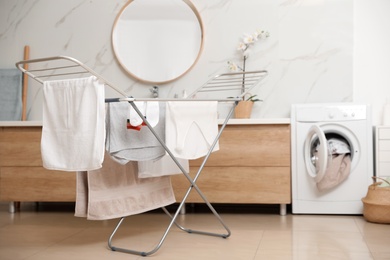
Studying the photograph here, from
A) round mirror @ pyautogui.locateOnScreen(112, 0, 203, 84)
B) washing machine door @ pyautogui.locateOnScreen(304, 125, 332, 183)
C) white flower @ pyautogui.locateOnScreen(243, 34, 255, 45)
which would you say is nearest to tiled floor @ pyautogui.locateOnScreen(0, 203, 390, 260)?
washing machine door @ pyautogui.locateOnScreen(304, 125, 332, 183)

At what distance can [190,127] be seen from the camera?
2.55 meters

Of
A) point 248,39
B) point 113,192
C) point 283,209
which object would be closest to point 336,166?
point 283,209

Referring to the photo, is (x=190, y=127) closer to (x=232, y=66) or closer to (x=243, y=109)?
(x=243, y=109)

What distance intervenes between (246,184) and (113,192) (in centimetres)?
122

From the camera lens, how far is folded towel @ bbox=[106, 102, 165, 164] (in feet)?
7.84

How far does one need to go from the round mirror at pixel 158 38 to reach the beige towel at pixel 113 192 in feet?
4.81

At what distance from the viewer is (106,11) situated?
4.26 m

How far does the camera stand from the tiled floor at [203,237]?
2441 millimetres

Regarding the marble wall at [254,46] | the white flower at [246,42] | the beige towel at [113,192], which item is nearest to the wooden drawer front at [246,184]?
the marble wall at [254,46]

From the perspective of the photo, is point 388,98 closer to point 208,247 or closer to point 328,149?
point 328,149

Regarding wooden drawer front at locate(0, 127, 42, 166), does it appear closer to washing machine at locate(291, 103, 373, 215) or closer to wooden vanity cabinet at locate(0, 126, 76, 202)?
wooden vanity cabinet at locate(0, 126, 76, 202)

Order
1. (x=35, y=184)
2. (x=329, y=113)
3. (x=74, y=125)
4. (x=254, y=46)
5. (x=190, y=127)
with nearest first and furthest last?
(x=74, y=125)
(x=190, y=127)
(x=329, y=113)
(x=35, y=184)
(x=254, y=46)

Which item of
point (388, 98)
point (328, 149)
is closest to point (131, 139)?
point (328, 149)

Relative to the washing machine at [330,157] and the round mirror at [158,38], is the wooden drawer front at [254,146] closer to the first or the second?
the washing machine at [330,157]
